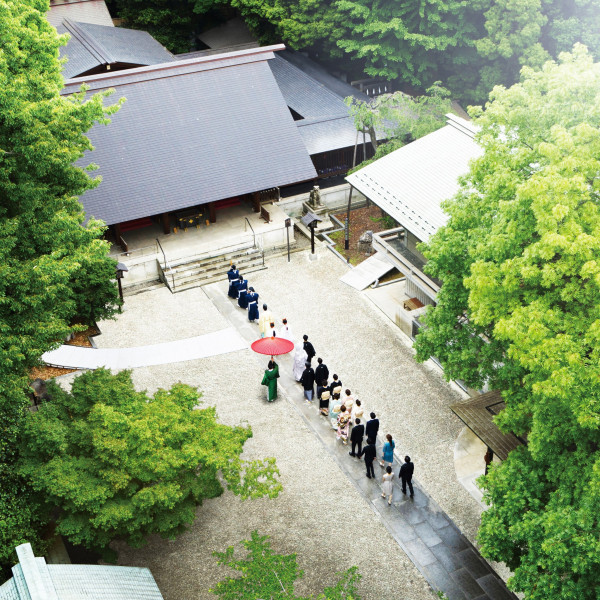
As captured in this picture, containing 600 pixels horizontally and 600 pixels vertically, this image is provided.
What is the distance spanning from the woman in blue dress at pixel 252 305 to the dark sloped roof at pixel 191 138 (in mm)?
4587

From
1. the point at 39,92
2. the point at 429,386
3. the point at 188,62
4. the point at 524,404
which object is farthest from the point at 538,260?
the point at 188,62

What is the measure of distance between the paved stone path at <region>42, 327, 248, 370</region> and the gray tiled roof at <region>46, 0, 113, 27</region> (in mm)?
23302

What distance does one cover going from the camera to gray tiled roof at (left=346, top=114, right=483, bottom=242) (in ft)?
77.7

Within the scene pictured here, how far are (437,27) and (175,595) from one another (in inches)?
1177

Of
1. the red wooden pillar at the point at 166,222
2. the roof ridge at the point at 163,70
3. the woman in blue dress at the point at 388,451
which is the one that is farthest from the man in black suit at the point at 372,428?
the roof ridge at the point at 163,70

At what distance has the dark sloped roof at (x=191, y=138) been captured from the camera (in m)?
28.2

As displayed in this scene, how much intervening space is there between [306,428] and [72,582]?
30.0ft

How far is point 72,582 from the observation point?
46.9ft

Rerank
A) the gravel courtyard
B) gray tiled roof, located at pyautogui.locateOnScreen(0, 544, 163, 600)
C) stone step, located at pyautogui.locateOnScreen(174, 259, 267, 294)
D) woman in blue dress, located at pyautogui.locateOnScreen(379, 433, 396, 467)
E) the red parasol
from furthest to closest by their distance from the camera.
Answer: stone step, located at pyautogui.locateOnScreen(174, 259, 267, 294), the red parasol, woman in blue dress, located at pyautogui.locateOnScreen(379, 433, 396, 467), the gravel courtyard, gray tiled roof, located at pyautogui.locateOnScreen(0, 544, 163, 600)

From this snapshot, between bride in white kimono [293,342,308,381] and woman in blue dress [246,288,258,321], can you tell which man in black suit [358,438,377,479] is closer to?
bride in white kimono [293,342,308,381]

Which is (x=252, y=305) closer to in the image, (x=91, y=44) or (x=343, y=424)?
(x=343, y=424)

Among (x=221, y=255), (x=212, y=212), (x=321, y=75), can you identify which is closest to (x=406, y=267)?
(x=221, y=255)

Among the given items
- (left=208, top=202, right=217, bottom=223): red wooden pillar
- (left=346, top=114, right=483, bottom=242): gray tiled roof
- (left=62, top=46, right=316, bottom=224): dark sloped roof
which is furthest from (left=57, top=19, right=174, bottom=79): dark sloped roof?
(left=346, top=114, right=483, bottom=242): gray tiled roof

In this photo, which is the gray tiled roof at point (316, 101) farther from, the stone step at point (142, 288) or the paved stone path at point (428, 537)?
the paved stone path at point (428, 537)
